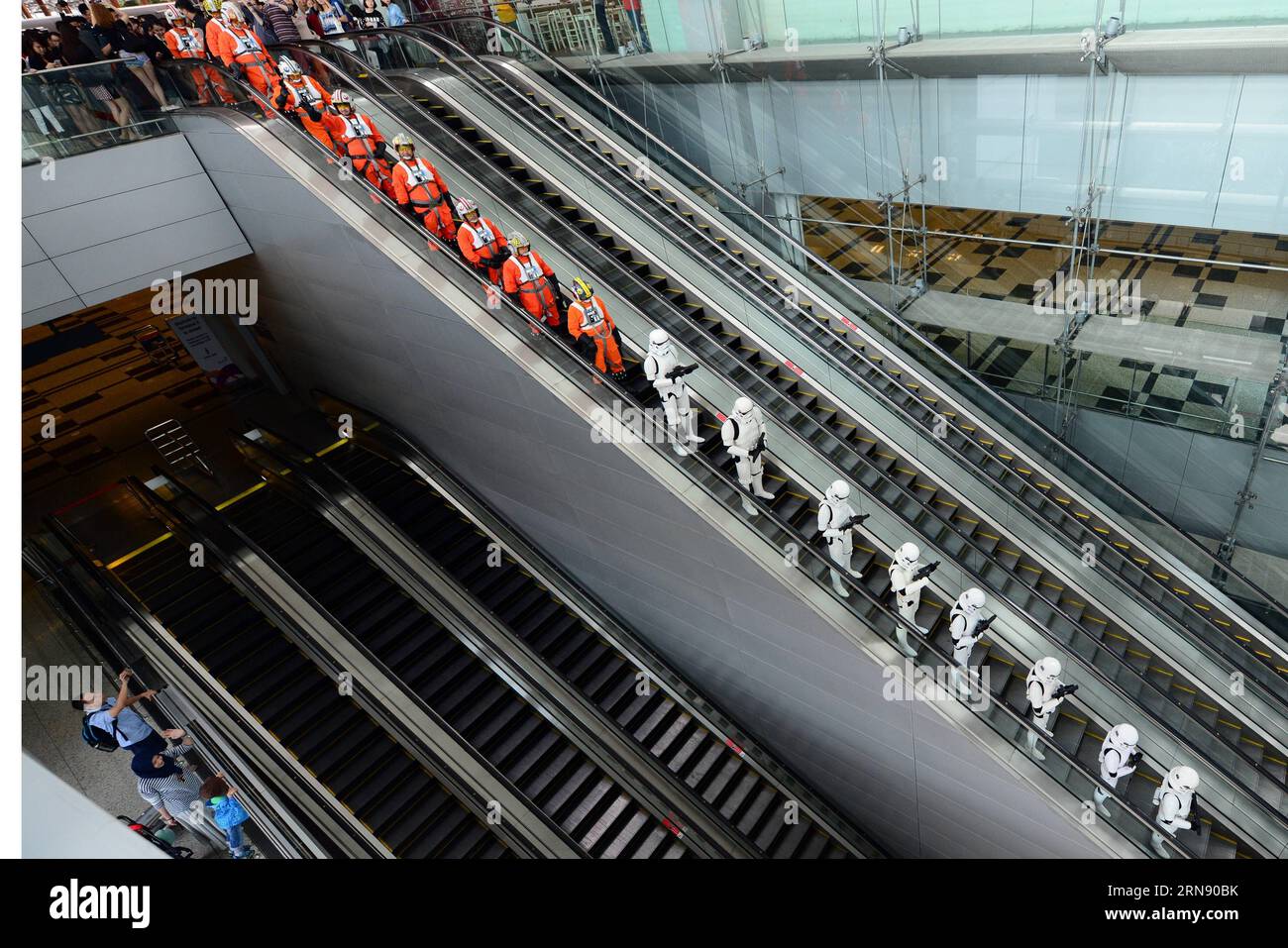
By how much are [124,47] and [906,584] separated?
12.0 metres

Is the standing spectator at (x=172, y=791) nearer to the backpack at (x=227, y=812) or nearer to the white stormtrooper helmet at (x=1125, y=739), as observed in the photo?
the backpack at (x=227, y=812)

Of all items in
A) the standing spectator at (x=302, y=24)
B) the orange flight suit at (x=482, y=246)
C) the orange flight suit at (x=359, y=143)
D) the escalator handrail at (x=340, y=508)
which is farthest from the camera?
the standing spectator at (x=302, y=24)

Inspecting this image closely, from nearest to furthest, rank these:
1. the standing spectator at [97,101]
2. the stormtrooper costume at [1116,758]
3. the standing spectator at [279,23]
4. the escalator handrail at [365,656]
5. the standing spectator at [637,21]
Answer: the stormtrooper costume at [1116,758]
the escalator handrail at [365,656]
the standing spectator at [97,101]
the standing spectator at [637,21]
the standing spectator at [279,23]

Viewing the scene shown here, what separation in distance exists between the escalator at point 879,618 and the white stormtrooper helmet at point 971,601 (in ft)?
1.43

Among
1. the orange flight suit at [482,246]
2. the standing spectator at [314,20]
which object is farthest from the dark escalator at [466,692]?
the standing spectator at [314,20]

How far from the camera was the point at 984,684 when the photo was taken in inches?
283

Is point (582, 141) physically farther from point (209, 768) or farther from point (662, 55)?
point (209, 768)

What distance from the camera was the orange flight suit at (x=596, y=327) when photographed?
316 inches

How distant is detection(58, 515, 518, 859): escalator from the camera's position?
8.05 metres

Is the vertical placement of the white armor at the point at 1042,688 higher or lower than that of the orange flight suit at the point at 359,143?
lower

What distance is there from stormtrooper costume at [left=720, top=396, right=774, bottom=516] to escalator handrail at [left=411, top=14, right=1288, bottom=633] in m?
3.23

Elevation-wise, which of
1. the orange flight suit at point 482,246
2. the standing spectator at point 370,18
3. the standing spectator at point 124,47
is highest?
the standing spectator at point 370,18

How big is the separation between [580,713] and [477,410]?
3.89 m

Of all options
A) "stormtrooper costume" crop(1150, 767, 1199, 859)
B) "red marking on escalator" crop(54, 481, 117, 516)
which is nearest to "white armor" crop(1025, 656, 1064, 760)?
"stormtrooper costume" crop(1150, 767, 1199, 859)
